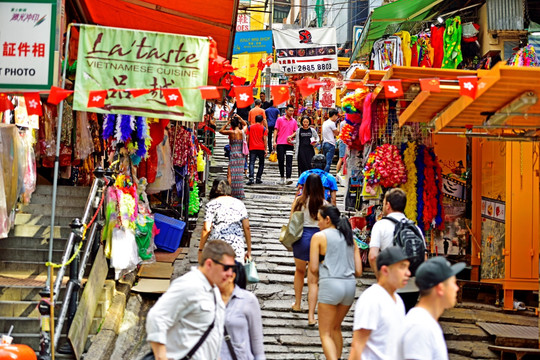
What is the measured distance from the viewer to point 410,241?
25.4ft

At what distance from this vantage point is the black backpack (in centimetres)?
767

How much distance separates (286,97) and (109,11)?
364 cm

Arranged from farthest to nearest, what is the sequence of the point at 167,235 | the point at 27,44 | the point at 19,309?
the point at 167,235 → the point at 19,309 → the point at 27,44

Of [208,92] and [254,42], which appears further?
[254,42]

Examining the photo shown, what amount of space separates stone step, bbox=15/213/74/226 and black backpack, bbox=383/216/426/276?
17.8 ft

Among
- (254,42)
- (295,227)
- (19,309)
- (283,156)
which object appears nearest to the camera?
(19,309)

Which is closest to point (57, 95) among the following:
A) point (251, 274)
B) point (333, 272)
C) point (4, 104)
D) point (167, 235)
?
point (4, 104)

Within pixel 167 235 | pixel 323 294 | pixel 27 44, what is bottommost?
pixel 323 294

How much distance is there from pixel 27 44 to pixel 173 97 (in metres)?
1.66

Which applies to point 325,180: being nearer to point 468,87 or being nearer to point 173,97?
point 173,97

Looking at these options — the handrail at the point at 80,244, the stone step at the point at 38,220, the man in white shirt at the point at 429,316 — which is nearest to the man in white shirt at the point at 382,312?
the man in white shirt at the point at 429,316

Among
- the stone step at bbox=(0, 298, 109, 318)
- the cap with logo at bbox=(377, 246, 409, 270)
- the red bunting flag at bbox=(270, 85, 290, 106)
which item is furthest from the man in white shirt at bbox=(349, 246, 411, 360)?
the stone step at bbox=(0, 298, 109, 318)

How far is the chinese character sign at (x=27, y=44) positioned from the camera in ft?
27.1

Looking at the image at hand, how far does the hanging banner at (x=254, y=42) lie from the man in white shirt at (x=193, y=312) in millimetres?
21114
